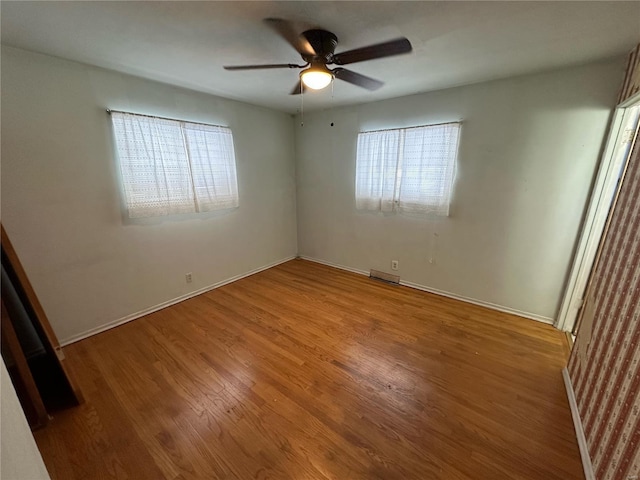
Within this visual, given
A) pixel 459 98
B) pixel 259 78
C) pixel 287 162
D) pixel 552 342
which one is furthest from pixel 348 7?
pixel 552 342

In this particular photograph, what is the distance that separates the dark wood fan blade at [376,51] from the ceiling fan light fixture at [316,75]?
0.39 ft

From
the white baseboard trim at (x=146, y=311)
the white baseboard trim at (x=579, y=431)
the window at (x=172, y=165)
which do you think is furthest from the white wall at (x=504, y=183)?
the white baseboard trim at (x=146, y=311)

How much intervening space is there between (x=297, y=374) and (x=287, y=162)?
305cm

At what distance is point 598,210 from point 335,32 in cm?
247

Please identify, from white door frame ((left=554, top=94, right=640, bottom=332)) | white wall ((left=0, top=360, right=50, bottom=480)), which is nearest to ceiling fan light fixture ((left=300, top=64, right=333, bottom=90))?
white wall ((left=0, top=360, right=50, bottom=480))

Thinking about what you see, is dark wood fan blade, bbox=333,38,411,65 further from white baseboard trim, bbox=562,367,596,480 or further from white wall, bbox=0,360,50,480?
white baseboard trim, bbox=562,367,596,480

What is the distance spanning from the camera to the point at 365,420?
149 cm

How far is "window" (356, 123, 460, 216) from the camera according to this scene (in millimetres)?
2672

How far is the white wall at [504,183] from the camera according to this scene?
2059mm

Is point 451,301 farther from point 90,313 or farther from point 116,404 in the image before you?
point 90,313

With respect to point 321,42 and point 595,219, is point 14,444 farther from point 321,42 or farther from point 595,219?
point 595,219

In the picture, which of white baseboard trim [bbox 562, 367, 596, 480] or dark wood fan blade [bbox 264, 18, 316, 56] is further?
dark wood fan blade [bbox 264, 18, 316, 56]

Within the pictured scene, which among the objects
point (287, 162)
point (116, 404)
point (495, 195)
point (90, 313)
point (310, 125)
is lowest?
point (116, 404)

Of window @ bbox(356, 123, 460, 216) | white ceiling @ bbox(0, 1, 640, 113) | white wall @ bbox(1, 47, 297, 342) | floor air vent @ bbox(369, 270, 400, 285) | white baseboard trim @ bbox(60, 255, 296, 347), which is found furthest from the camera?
floor air vent @ bbox(369, 270, 400, 285)
